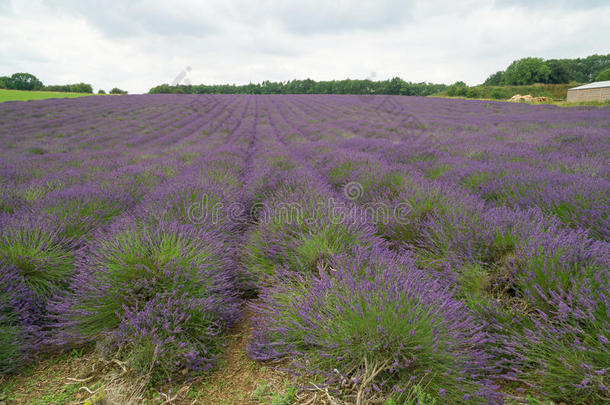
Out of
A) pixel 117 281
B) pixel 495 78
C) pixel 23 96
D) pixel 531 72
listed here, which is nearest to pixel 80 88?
pixel 23 96

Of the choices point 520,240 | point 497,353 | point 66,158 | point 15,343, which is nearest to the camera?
point 497,353

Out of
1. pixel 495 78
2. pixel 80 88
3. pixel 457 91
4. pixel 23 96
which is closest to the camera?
pixel 23 96

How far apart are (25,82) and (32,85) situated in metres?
1.02

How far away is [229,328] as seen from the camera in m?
1.91

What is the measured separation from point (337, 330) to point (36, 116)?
1849 cm

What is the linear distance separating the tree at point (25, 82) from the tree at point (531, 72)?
70717 mm

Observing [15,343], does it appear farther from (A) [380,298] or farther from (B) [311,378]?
(A) [380,298]

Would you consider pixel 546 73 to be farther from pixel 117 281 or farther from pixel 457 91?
pixel 117 281

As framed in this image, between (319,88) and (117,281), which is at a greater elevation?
(319,88)

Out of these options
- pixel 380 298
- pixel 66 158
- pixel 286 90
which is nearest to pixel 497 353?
pixel 380 298

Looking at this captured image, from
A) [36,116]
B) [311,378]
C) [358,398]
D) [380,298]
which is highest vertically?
[36,116]

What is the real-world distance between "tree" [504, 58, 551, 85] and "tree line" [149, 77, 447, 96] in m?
11.3

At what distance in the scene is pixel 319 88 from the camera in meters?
47.9

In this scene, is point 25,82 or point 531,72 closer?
point 25,82
